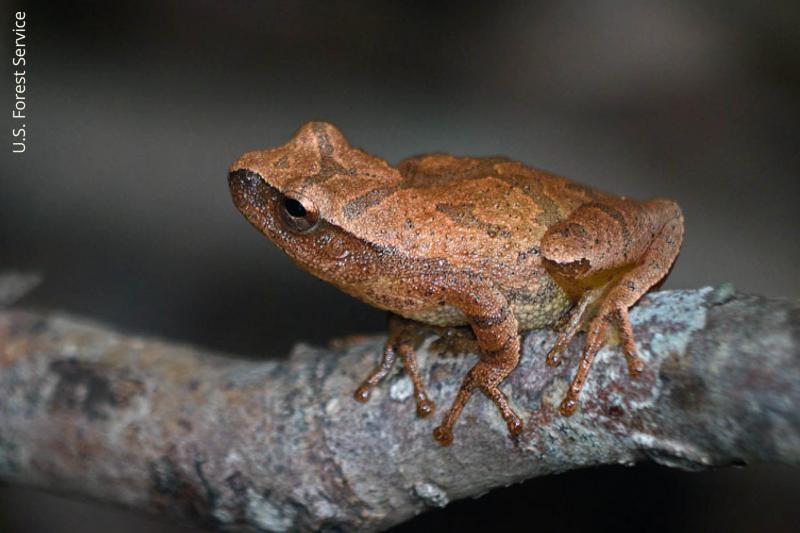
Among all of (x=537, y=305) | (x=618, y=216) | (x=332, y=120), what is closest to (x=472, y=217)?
(x=537, y=305)

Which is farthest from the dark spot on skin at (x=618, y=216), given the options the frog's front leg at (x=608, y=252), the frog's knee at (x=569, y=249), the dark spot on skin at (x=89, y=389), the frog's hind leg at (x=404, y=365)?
the dark spot on skin at (x=89, y=389)

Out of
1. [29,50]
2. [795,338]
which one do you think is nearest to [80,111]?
[29,50]

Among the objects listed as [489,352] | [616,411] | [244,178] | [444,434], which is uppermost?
[244,178]

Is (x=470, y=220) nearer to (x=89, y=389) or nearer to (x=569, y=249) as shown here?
(x=569, y=249)

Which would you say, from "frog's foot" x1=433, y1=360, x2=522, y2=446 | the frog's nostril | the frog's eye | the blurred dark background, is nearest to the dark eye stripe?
the frog's eye

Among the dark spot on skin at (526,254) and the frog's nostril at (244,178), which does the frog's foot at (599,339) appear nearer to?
the dark spot on skin at (526,254)

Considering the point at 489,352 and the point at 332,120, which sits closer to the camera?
the point at 489,352
